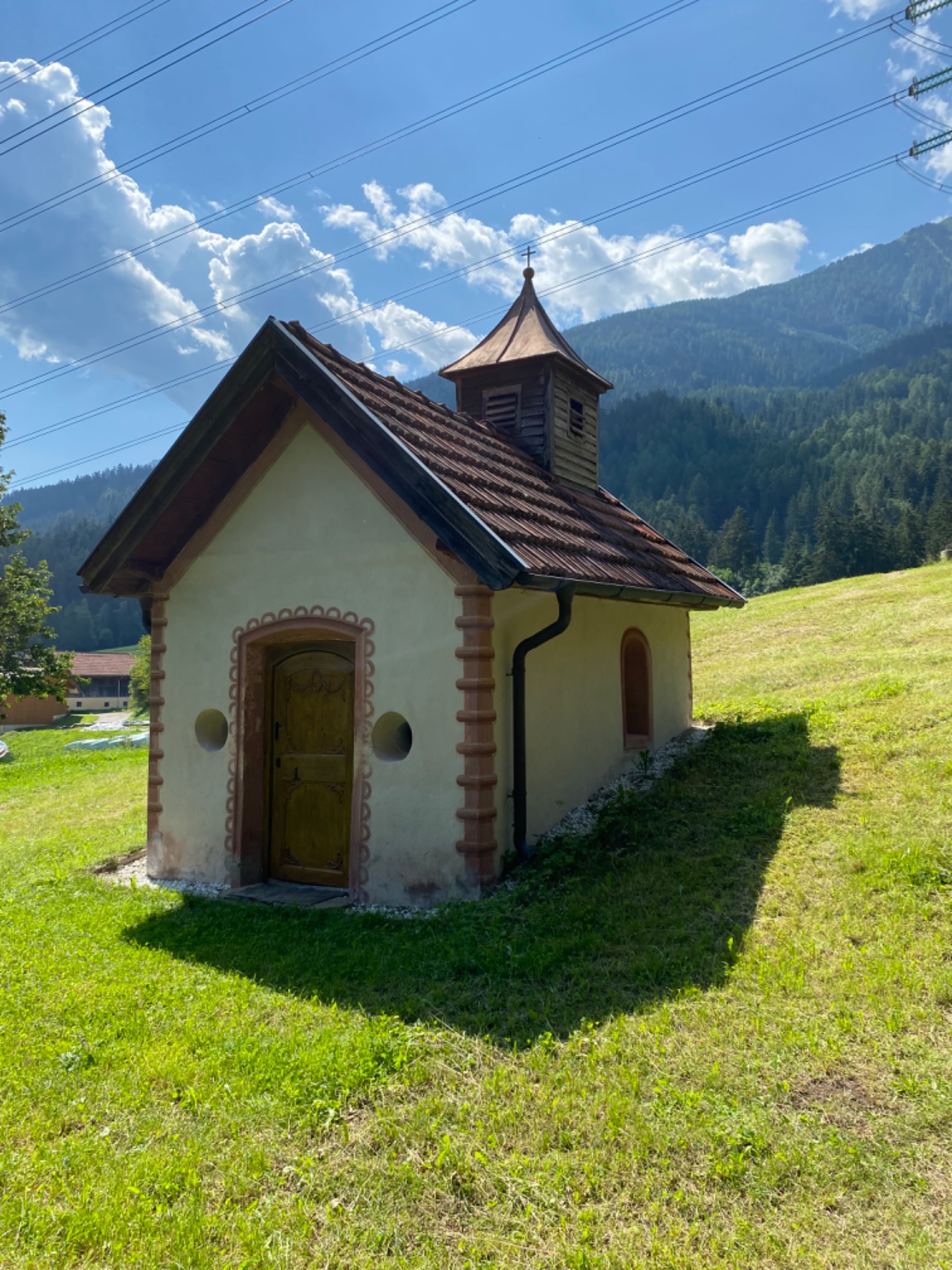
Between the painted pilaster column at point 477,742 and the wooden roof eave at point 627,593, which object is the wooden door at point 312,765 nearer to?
the painted pilaster column at point 477,742

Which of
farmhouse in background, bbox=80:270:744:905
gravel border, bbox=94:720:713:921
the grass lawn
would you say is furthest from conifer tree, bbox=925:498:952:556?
the grass lawn

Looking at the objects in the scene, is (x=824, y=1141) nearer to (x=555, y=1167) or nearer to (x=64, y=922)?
(x=555, y=1167)

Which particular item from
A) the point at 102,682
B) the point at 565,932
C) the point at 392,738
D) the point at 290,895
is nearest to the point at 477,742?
the point at 392,738

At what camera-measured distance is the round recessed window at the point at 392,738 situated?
26.2ft

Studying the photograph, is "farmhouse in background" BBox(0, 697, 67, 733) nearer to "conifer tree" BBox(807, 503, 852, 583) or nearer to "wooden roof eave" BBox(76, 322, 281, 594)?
"wooden roof eave" BBox(76, 322, 281, 594)

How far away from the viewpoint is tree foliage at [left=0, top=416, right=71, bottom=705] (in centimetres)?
2427

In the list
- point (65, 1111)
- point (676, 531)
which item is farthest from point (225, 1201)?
point (676, 531)

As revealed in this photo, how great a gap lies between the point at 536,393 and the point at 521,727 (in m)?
6.90

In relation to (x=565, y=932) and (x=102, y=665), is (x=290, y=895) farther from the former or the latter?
(x=102, y=665)

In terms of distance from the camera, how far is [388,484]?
776cm

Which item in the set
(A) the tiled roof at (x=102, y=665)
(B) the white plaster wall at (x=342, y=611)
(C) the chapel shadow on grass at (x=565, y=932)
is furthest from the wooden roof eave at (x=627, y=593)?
(A) the tiled roof at (x=102, y=665)

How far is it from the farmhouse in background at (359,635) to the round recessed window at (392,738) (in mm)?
29

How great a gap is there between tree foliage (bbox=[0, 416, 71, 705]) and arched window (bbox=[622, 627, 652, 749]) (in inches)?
754

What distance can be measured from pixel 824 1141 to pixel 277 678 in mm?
6752
